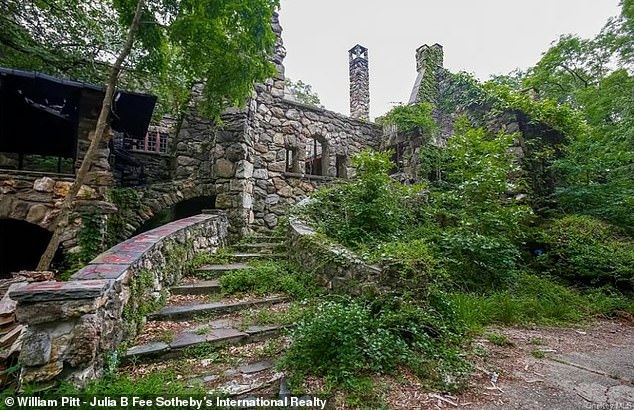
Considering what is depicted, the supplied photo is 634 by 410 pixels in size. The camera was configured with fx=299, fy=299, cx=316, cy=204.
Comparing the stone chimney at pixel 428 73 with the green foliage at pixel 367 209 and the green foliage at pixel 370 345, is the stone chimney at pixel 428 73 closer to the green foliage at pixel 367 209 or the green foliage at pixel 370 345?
the green foliage at pixel 367 209

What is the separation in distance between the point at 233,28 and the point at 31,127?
16.0 ft

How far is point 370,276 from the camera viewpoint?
275 cm

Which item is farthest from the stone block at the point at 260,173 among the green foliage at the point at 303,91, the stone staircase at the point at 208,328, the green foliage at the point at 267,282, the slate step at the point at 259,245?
the green foliage at the point at 303,91

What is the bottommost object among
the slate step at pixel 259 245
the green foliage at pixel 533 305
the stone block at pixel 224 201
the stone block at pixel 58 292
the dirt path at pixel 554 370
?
the dirt path at pixel 554 370

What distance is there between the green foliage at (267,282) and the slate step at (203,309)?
0.27m

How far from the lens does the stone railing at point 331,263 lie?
280cm

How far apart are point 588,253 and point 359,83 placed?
801 centimetres

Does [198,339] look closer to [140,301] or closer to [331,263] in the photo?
[140,301]

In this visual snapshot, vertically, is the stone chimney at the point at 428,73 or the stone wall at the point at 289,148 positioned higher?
the stone chimney at the point at 428,73

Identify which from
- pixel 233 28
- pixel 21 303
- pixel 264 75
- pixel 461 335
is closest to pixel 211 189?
pixel 264 75

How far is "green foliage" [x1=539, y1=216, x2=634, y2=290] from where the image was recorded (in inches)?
161

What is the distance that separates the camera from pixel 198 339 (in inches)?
90.5

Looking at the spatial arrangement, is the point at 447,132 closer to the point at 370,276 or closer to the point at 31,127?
the point at 370,276

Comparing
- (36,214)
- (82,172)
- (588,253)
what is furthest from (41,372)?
(588,253)
